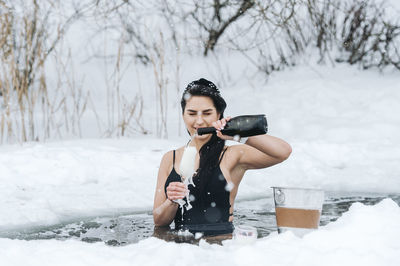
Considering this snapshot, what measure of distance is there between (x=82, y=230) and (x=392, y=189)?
2.97 m

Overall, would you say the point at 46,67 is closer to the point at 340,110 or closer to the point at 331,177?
the point at 340,110

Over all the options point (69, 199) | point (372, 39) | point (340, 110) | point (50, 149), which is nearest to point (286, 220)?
point (69, 199)

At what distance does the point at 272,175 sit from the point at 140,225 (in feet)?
6.21

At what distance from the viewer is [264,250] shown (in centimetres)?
212

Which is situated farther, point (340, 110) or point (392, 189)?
point (340, 110)

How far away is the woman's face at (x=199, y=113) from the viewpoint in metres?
3.18

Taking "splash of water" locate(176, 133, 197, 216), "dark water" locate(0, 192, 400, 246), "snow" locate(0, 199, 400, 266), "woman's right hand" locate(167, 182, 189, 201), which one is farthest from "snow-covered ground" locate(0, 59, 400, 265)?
"splash of water" locate(176, 133, 197, 216)

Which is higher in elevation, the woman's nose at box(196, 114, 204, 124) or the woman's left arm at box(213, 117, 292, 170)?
the woman's nose at box(196, 114, 204, 124)

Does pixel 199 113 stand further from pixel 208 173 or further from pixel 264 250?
pixel 264 250

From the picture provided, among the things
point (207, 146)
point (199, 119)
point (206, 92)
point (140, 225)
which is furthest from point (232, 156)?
point (140, 225)

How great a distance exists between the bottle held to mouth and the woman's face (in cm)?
56

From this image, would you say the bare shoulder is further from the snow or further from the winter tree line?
the winter tree line

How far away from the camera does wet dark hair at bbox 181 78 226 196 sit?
318 cm

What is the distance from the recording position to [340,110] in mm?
7715
